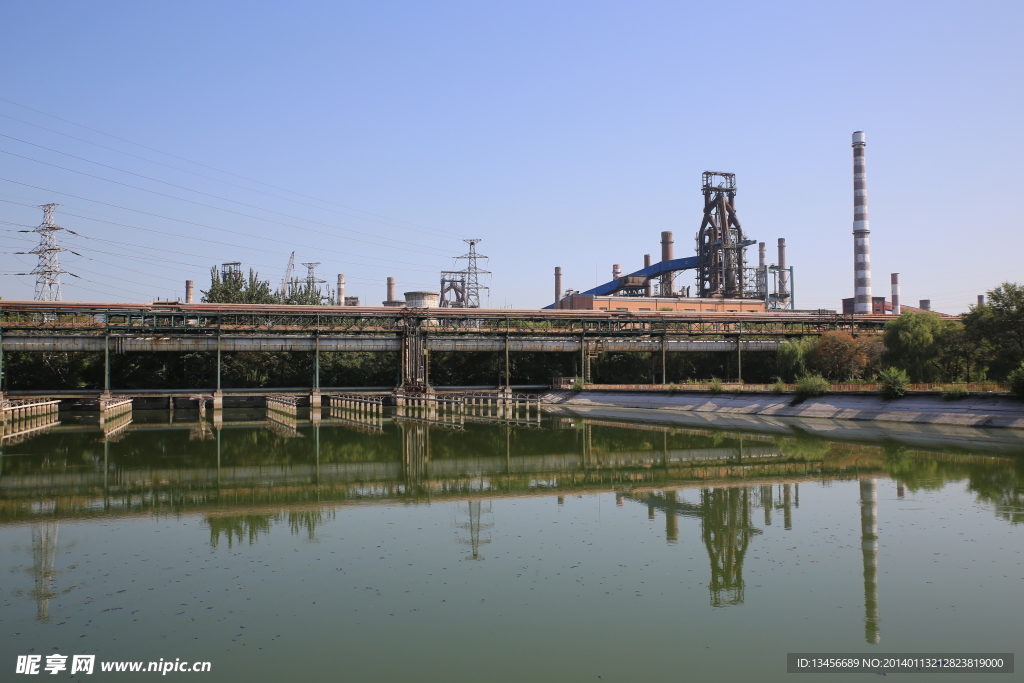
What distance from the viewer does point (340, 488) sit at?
18.4 metres

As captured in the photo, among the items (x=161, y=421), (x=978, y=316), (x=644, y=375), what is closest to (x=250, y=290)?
(x=161, y=421)

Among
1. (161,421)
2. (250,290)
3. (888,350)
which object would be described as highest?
(250,290)

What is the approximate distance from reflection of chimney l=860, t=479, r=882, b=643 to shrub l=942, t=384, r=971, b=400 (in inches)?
612

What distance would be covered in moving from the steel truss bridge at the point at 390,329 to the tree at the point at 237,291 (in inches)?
490

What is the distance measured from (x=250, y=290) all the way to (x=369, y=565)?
192 feet

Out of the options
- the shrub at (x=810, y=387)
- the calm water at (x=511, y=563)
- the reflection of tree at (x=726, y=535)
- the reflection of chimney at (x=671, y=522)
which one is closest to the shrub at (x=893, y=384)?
the shrub at (x=810, y=387)

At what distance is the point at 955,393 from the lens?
30.5m

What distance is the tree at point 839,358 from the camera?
46.5 metres

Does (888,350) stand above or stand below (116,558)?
above

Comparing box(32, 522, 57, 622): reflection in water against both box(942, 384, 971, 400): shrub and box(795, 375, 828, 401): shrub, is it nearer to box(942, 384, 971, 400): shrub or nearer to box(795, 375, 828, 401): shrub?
box(942, 384, 971, 400): shrub

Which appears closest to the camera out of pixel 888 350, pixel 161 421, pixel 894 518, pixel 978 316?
pixel 894 518

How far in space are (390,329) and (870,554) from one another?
139ft

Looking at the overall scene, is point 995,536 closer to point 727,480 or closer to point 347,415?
point 727,480

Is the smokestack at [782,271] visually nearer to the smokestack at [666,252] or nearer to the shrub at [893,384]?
the smokestack at [666,252]
